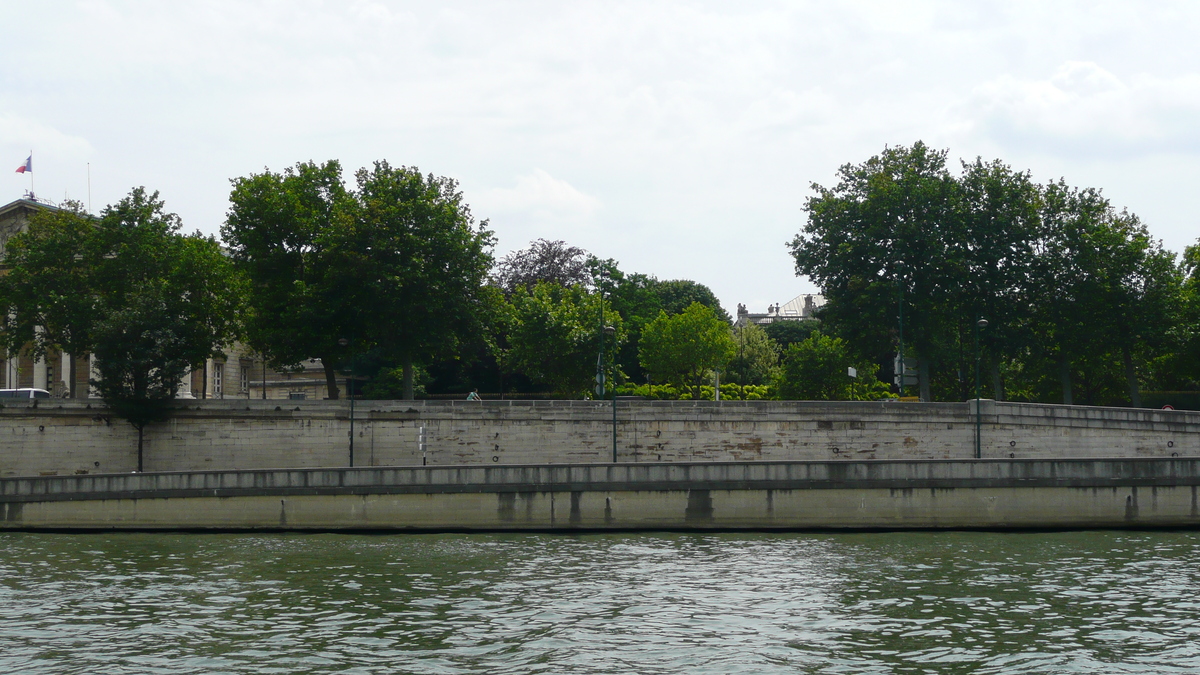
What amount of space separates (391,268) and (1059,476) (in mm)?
28543

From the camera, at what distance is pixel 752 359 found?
80812 mm

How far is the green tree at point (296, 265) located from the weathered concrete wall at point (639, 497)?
53.4 ft

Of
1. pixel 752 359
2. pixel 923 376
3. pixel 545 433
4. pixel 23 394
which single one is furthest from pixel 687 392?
pixel 23 394

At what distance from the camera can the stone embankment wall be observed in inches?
1715

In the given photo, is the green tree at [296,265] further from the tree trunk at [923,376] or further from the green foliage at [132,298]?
the tree trunk at [923,376]

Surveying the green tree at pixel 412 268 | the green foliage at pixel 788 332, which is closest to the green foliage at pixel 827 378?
the green tree at pixel 412 268

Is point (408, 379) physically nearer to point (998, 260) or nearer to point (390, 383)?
point (390, 383)

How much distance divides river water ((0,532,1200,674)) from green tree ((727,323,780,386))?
4892 cm

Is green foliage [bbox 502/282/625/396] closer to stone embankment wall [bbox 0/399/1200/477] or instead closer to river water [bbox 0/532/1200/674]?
stone embankment wall [bbox 0/399/1200/477]

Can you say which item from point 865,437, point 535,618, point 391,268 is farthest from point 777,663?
point 391,268

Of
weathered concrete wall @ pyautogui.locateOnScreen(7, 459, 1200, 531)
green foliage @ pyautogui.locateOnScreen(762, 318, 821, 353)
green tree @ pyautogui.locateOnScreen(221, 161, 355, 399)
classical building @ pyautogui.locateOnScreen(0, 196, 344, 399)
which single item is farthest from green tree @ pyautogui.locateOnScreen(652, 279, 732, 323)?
weathered concrete wall @ pyautogui.locateOnScreen(7, 459, 1200, 531)

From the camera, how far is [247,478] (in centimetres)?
3238

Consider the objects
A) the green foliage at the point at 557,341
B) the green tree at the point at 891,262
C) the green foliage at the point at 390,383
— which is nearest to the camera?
the green tree at the point at 891,262

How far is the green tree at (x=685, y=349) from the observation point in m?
69.1
